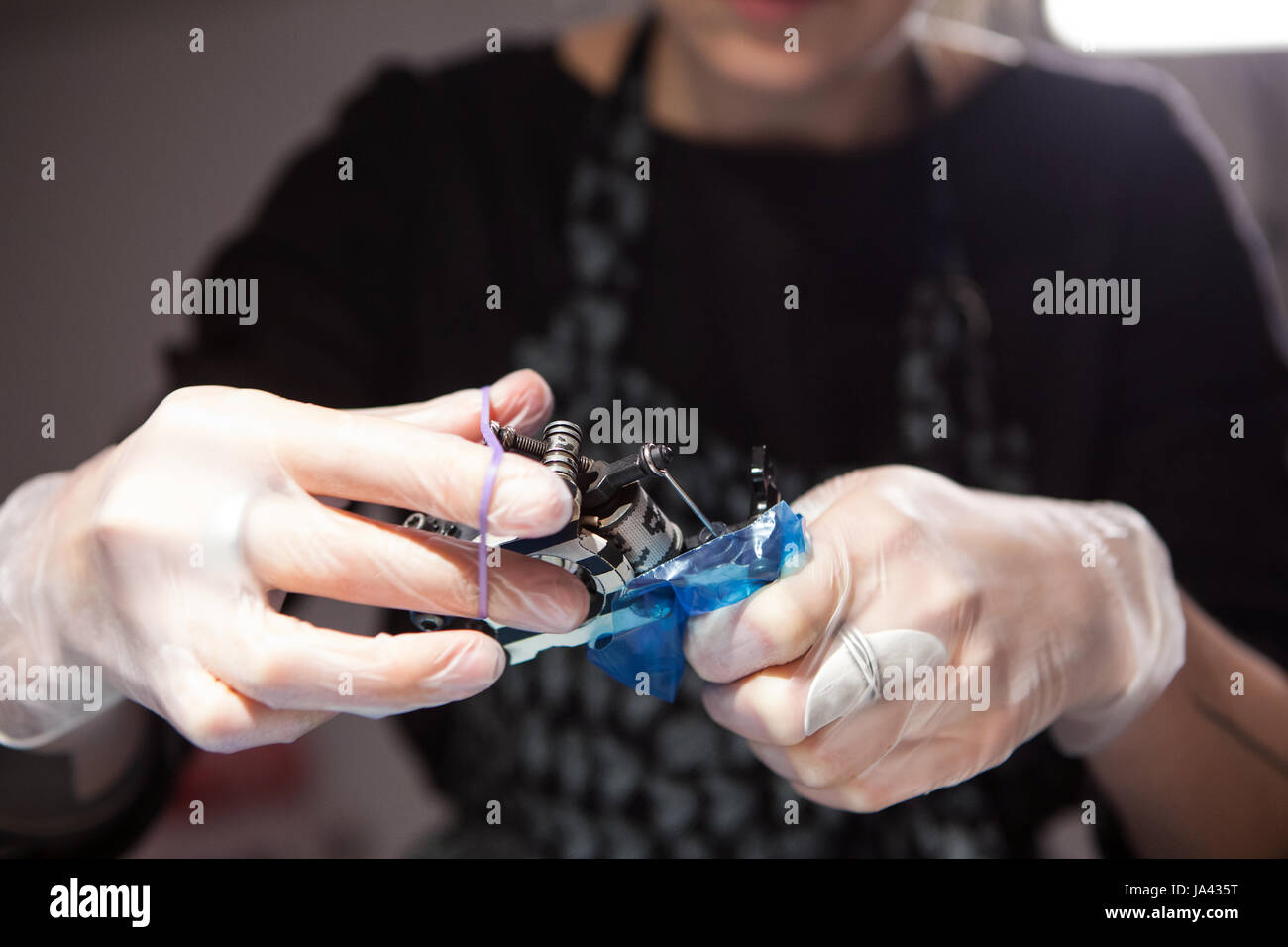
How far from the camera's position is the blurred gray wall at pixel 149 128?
3.00ft

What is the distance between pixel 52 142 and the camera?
37.2 inches

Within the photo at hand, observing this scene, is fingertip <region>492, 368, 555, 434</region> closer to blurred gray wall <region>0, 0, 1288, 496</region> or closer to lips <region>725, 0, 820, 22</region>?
lips <region>725, 0, 820, 22</region>

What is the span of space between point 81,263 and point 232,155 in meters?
0.22

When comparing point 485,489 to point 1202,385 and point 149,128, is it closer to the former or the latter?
point 1202,385

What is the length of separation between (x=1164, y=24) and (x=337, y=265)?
3.09 ft

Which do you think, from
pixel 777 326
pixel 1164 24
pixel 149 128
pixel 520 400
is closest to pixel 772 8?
pixel 777 326

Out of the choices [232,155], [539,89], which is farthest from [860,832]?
[232,155]

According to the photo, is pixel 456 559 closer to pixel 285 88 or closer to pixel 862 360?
pixel 862 360

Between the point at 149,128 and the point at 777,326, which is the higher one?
the point at 149,128

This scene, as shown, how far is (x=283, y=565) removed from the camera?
437 millimetres

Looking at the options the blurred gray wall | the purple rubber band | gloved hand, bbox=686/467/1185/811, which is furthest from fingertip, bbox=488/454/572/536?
the blurred gray wall
